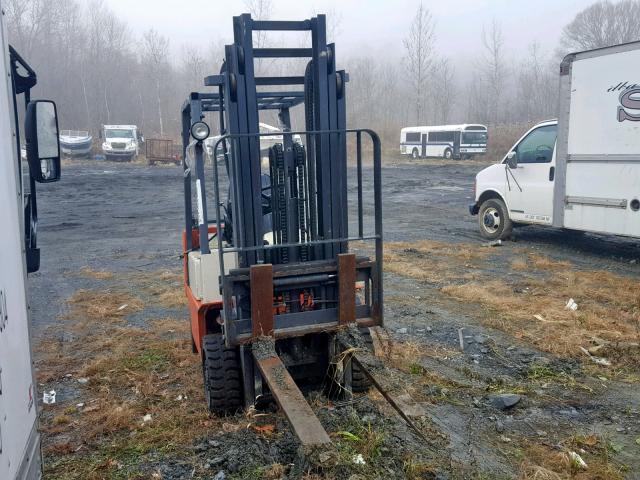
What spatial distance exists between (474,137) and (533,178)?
3193 cm

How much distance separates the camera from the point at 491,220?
39.3ft

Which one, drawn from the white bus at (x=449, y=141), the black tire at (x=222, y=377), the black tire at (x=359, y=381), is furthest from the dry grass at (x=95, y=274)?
the white bus at (x=449, y=141)

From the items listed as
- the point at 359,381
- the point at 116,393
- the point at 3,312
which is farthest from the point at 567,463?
the point at 116,393

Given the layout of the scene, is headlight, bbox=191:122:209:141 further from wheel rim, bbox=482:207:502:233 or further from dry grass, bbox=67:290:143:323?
wheel rim, bbox=482:207:502:233

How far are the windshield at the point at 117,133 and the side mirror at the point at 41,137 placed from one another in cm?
4069

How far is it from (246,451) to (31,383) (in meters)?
1.58

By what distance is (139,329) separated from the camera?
695cm

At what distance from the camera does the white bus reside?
4112 cm

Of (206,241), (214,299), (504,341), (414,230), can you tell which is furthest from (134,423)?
(414,230)

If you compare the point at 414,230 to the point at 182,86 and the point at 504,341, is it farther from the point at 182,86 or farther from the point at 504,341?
the point at 182,86

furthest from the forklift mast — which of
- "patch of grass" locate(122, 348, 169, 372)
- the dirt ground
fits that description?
"patch of grass" locate(122, 348, 169, 372)

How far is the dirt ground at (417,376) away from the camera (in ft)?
12.1

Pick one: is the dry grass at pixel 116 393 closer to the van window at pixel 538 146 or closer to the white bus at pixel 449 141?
the van window at pixel 538 146

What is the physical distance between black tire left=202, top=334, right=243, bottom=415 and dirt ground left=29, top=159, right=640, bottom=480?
0.13 meters
